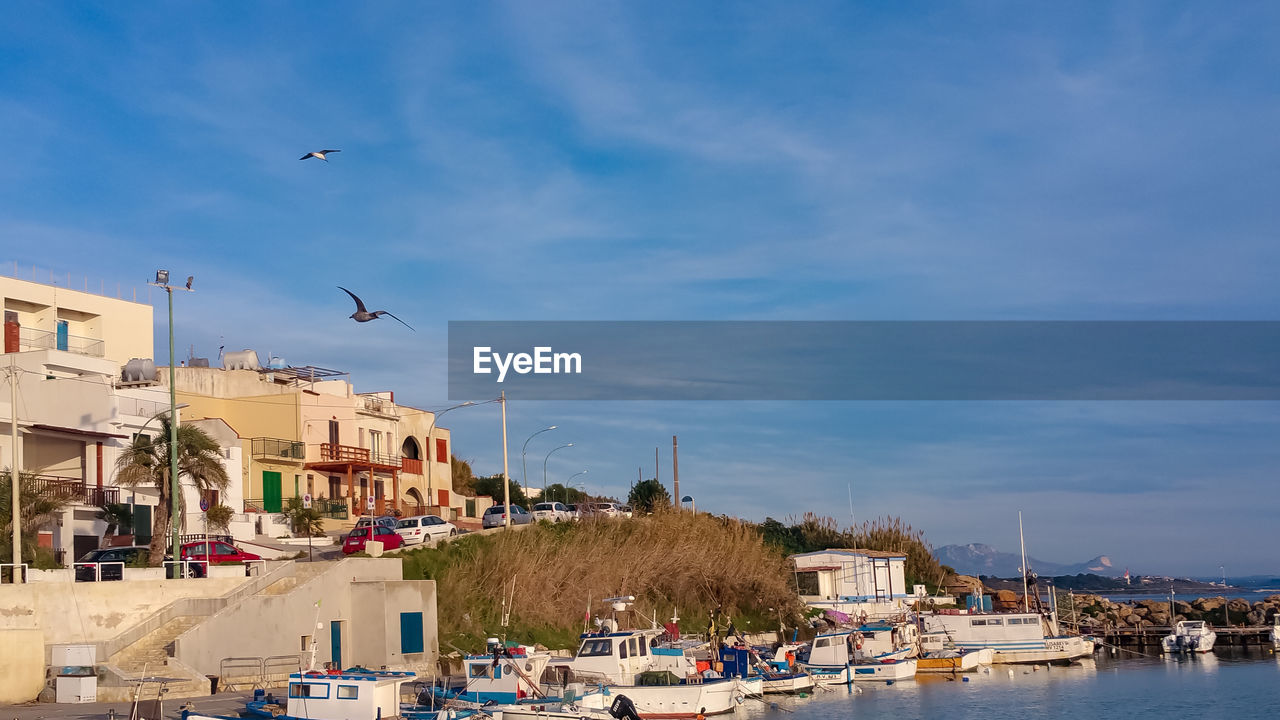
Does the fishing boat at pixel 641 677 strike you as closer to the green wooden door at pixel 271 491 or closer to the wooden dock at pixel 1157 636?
the green wooden door at pixel 271 491

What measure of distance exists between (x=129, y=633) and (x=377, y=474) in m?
41.8

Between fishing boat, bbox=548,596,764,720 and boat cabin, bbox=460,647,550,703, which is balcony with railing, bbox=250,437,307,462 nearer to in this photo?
fishing boat, bbox=548,596,764,720

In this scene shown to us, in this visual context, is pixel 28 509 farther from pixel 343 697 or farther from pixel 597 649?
pixel 597 649

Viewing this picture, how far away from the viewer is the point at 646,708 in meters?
41.5

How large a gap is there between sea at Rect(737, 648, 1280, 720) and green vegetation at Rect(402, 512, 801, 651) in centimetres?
955

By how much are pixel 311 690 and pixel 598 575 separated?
30.7 m

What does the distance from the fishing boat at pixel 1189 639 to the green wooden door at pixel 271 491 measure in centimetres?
5171

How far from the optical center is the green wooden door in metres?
68.1

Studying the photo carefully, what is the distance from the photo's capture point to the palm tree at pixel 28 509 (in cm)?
4225

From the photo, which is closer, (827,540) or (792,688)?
(792,688)

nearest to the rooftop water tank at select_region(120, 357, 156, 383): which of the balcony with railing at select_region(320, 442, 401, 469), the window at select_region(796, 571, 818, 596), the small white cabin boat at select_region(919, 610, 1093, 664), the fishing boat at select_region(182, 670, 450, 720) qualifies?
the balcony with railing at select_region(320, 442, 401, 469)

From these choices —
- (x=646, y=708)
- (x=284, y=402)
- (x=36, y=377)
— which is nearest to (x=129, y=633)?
(x=646, y=708)

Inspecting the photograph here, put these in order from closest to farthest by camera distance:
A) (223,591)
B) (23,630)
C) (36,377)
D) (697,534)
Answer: (23,630) → (223,591) → (36,377) → (697,534)

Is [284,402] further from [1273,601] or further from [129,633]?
[1273,601]
